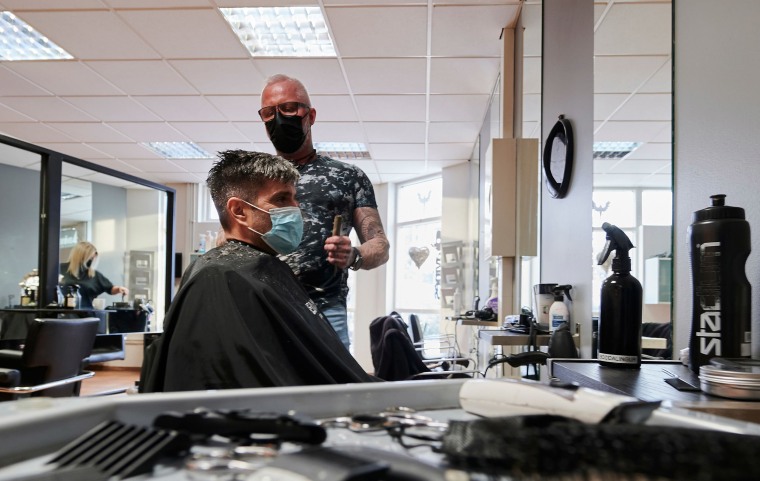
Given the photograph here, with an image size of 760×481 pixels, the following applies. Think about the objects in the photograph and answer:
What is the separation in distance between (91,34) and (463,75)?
2.96 m

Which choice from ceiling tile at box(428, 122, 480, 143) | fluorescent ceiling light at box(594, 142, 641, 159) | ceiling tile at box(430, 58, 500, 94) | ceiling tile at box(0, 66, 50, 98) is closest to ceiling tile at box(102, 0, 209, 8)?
ceiling tile at box(0, 66, 50, 98)

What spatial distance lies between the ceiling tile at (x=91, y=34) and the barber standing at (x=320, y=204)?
2.48 m

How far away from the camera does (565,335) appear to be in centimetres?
213

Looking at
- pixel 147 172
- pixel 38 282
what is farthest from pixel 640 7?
pixel 147 172

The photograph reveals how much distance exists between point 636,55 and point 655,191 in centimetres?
42

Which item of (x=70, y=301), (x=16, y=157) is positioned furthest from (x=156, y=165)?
(x=70, y=301)

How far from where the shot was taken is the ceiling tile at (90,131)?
20.9 feet

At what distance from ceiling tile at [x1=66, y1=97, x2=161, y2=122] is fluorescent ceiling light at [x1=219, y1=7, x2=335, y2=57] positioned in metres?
1.85

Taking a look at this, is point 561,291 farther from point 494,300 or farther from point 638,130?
point 494,300

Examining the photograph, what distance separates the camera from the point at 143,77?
16.4ft

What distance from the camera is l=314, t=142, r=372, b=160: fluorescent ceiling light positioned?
23.8ft

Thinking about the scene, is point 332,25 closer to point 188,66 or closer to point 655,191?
point 188,66

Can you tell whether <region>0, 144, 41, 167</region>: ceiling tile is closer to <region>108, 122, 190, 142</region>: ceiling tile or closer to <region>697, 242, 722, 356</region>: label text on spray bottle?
<region>108, 122, 190, 142</region>: ceiling tile

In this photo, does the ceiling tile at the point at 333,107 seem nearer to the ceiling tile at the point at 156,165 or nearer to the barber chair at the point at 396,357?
the barber chair at the point at 396,357
